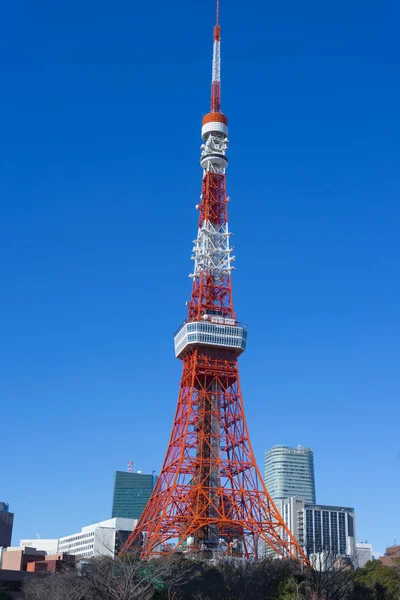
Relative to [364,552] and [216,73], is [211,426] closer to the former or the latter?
[216,73]

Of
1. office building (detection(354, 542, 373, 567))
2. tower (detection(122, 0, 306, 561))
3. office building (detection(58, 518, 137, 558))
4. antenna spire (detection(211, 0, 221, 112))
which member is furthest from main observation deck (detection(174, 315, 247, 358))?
office building (detection(354, 542, 373, 567))

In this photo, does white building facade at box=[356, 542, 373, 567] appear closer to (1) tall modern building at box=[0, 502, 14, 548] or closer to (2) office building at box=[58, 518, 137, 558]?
(2) office building at box=[58, 518, 137, 558]

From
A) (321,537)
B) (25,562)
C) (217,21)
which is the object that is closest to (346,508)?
(321,537)

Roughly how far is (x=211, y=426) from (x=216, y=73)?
3489 centimetres

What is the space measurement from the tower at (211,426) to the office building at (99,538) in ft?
118

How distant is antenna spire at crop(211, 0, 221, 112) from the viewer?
75000 mm

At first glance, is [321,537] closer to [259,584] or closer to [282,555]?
[282,555]

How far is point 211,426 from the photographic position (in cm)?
6488

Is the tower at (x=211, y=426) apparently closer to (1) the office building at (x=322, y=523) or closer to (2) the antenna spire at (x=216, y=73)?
(2) the antenna spire at (x=216, y=73)

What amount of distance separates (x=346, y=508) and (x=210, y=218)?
4353 inches

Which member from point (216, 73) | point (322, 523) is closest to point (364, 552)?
point (322, 523)

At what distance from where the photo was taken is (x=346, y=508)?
166250 millimetres

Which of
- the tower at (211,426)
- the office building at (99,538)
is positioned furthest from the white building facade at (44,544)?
the tower at (211,426)

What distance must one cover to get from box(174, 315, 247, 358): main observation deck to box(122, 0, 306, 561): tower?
87 millimetres
